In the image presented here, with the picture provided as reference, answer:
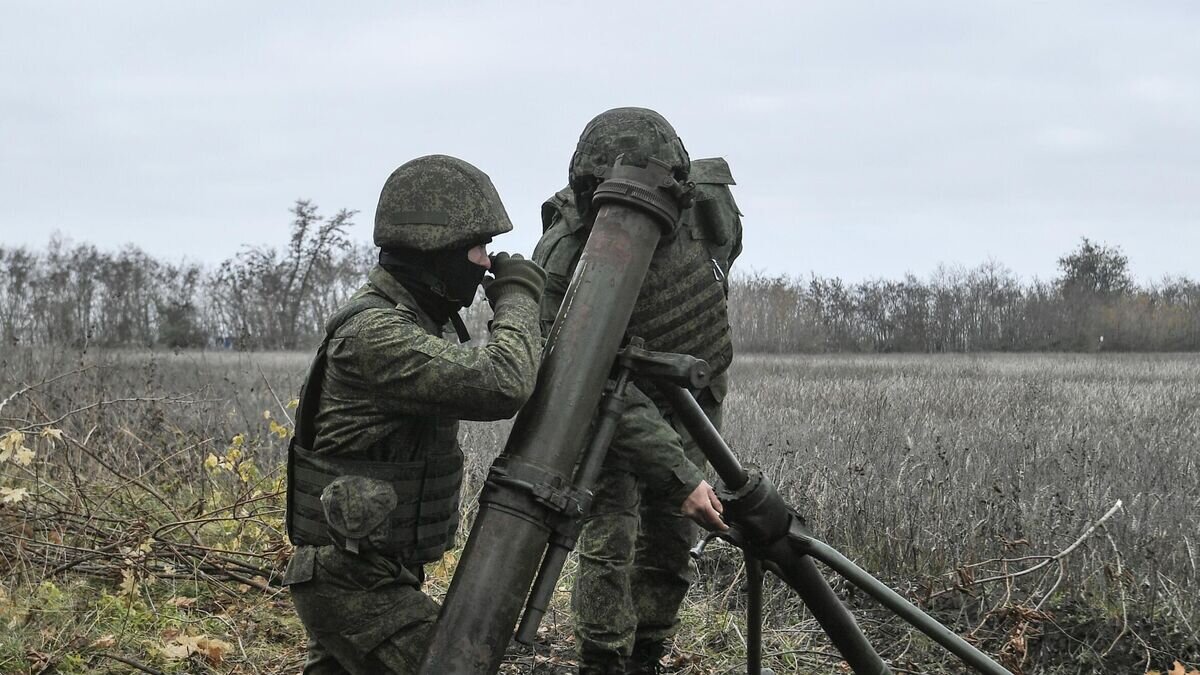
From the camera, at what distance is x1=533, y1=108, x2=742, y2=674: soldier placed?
3713mm

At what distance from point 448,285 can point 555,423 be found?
2.18ft

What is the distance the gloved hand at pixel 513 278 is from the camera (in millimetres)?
2936

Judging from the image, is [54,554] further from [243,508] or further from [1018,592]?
[1018,592]

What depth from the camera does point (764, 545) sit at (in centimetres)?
291

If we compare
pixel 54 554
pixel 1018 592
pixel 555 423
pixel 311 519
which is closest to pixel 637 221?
pixel 555 423

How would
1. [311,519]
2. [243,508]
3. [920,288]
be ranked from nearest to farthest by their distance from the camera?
[311,519], [243,508], [920,288]

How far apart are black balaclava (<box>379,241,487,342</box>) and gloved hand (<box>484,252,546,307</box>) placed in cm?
5

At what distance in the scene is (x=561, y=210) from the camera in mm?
3926

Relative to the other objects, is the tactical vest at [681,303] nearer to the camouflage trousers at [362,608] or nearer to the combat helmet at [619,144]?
the combat helmet at [619,144]

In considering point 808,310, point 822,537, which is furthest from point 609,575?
point 808,310

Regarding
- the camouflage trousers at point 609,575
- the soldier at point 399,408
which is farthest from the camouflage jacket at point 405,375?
the camouflage trousers at point 609,575

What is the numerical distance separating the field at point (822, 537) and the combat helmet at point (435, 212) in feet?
7.98

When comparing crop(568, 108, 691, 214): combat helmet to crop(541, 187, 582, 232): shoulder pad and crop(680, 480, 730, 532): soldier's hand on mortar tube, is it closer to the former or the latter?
crop(541, 187, 582, 232): shoulder pad

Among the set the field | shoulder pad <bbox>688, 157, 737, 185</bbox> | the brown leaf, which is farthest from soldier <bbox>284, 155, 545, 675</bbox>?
the brown leaf
